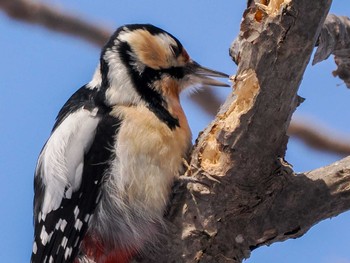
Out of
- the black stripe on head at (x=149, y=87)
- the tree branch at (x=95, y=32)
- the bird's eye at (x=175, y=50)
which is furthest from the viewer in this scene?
the tree branch at (x=95, y=32)

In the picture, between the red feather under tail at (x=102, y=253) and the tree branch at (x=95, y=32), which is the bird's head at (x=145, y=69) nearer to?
the tree branch at (x=95, y=32)

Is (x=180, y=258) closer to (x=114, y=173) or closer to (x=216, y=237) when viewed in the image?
(x=216, y=237)

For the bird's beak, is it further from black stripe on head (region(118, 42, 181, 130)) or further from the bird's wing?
the bird's wing

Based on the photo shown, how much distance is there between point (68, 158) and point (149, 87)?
1.29ft

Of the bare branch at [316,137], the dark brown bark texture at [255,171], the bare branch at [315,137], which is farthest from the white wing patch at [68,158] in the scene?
the bare branch at [315,137]

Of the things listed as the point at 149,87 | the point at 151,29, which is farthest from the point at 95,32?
the point at 149,87

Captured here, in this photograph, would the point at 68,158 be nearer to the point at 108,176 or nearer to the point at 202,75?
the point at 108,176

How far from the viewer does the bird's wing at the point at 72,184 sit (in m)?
2.38

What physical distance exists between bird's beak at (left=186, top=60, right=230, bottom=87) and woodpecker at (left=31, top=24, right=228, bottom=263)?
0.26 m

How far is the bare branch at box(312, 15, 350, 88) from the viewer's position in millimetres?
2803

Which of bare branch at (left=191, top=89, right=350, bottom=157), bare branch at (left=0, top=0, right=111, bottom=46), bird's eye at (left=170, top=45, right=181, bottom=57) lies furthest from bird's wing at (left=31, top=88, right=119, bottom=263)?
bare branch at (left=191, top=89, right=350, bottom=157)

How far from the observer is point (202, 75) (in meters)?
2.78

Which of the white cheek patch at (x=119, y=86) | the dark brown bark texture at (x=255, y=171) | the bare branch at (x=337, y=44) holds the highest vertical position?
the bare branch at (x=337, y=44)

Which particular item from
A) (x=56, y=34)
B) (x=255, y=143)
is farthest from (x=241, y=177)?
(x=56, y=34)
